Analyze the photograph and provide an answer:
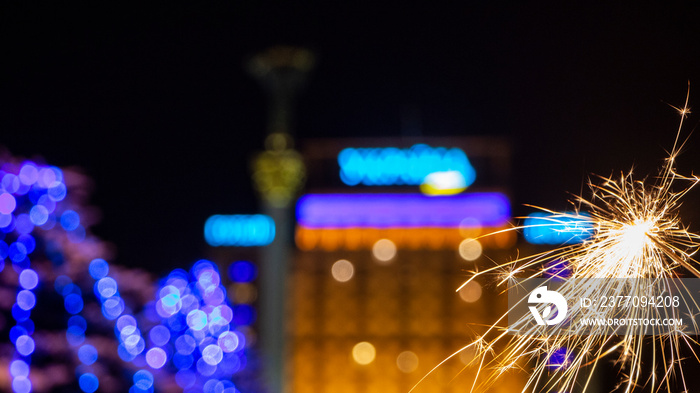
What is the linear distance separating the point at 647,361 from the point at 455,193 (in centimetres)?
2298

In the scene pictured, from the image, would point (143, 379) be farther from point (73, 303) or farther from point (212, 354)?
point (212, 354)

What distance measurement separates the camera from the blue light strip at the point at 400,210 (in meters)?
30.0

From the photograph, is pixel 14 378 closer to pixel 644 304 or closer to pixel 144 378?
pixel 144 378

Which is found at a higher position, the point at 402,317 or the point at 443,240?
the point at 443,240

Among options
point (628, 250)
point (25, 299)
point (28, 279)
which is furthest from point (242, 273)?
point (628, 250)

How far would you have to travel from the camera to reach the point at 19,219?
10.7 meters

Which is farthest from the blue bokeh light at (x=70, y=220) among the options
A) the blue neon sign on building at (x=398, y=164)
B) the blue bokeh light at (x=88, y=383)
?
the blue neon sign on building at (x=398, y=164)

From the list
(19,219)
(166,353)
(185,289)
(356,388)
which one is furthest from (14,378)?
(356,388)

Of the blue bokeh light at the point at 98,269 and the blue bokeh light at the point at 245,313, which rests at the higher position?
the blue bokeh light at the point at 245,313
